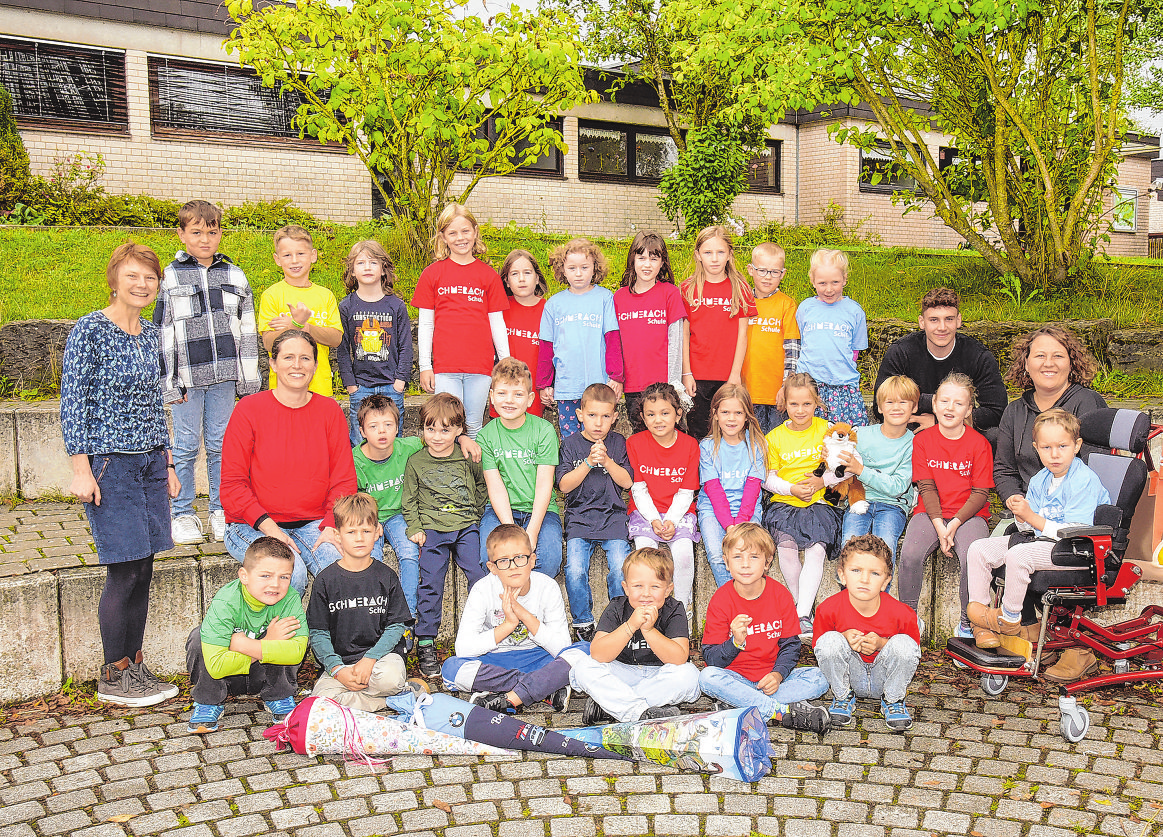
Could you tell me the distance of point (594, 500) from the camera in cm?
515

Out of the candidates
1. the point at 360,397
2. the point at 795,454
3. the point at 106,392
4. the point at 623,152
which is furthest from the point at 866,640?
the point at 623,152

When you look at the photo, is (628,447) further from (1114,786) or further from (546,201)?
(546,201)

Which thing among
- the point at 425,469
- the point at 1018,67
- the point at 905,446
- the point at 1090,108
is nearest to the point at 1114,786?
the point at 905,446

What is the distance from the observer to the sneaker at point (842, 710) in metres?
4.27

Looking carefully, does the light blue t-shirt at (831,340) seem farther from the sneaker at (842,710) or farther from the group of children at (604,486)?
the sneaker at (842,710)

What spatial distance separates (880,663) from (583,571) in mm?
1577

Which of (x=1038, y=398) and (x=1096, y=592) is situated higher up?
(x=1038, y=398)

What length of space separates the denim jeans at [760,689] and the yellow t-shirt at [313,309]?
9.03ft

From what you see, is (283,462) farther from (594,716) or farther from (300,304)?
Result: (594,716)

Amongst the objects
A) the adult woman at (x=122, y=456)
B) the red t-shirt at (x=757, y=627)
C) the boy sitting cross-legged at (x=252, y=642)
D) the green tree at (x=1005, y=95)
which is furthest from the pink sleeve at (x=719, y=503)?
the green tree at (x=1005, y=95)

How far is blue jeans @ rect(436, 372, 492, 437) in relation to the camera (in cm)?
572

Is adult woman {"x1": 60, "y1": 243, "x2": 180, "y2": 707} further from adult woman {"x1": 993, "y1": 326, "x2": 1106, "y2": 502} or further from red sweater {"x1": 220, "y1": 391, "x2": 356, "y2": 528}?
adult woman {"x1": 993, "y1": 326, "x2": 1106, "y2": 502}

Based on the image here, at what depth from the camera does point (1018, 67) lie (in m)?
8.75

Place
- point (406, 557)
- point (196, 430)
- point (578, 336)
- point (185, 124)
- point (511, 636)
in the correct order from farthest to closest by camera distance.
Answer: point (185, 124)
point (578, 336)
point (196, 430)
point (406, 557)
point (511, 636)
